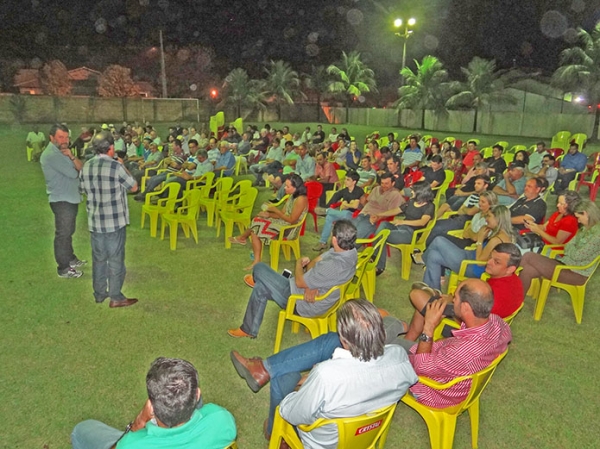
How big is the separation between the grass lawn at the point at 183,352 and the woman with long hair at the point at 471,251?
1.67 feet

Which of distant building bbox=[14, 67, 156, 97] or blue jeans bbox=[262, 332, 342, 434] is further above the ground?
distant building bbox=[14, 67, 156, 97]

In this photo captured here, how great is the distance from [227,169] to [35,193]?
4.14 m

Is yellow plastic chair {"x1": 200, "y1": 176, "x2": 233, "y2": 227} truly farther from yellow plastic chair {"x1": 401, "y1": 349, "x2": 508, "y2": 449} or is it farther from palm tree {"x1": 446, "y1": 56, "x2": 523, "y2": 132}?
palm tree {"x1": 446, "y1": 56, "x2": 523, "y2": 132}

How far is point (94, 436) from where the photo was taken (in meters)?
2.21

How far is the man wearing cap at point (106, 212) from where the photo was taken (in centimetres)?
428

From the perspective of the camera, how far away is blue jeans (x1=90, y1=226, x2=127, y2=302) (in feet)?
14.8

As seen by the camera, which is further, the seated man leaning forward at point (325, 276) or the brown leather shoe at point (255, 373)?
the seated man leaning forward at point (325, 276)

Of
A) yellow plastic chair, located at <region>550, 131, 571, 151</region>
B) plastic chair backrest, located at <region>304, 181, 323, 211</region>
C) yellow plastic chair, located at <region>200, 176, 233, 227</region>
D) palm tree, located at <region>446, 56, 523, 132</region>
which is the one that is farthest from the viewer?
palm tree, located at <region>446, 56, 523, 132</region>

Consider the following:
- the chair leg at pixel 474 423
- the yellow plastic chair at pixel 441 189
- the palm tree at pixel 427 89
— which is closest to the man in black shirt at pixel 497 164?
the yellow plastic chair at pixel 441 189

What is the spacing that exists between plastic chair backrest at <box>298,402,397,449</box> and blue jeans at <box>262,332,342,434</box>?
0.58m

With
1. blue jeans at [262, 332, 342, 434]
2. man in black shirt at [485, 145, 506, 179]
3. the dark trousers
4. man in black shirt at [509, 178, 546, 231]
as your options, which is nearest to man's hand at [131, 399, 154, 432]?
blue jeans at [262, 332, 342, 434]

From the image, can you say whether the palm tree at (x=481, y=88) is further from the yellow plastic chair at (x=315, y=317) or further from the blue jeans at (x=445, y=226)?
the yellow plastic chair at (x=315, y=317)

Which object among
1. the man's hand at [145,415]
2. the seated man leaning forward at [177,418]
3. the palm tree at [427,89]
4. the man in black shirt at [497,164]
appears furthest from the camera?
the palm tree at [427,89]

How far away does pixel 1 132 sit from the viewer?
2292 cm
